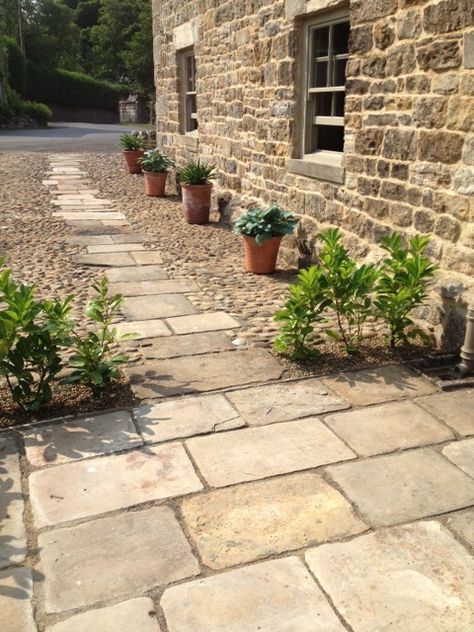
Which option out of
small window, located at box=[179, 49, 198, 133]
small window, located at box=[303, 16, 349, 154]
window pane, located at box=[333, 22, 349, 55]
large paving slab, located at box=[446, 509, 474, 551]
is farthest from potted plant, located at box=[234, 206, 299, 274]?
small window, located at box=[179, 49, 198, 133]

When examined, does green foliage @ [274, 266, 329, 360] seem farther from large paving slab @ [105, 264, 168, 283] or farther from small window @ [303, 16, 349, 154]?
large paving slab @ [105, 264, 168, 283]

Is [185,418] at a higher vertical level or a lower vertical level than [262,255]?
lower

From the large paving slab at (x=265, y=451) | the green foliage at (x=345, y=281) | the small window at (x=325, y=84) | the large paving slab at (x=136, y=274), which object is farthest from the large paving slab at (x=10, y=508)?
the small window at (x=325, y=84)

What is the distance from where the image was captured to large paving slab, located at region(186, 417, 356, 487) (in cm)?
270

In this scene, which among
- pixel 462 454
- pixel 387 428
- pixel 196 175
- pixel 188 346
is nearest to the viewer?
pixel 462 454

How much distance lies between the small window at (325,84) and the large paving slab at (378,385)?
2530 mm

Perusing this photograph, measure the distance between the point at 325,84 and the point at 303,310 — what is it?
285cm

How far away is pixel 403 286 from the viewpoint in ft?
12.6

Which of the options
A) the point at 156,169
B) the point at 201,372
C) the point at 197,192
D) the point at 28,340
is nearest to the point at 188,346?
the point at 201,372

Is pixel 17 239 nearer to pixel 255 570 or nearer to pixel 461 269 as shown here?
pixel 461 269

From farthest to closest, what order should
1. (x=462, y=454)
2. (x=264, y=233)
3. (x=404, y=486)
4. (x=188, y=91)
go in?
(x=188, y=91) < (x=264, y=233) < (x=462, y=454) < (x=404, y=486)

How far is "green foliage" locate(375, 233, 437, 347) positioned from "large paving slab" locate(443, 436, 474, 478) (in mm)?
1091

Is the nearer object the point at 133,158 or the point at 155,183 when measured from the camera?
the point at 155,183

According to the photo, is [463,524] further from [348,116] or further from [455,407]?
[348,116]
